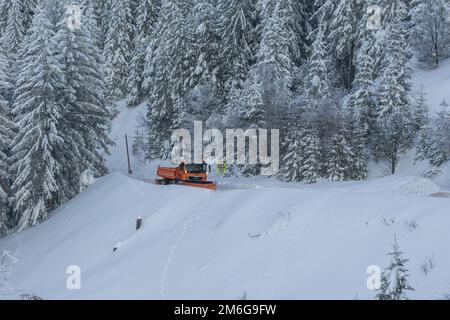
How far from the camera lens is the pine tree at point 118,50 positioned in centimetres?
6412

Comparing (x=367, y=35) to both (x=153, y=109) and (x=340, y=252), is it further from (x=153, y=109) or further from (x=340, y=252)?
(x=340, y=252)

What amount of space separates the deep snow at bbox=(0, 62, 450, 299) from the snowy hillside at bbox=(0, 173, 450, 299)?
0.04 m

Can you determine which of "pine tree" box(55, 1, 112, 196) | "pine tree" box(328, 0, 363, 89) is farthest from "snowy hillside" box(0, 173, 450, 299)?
"pine tree" box(328, 0, 363, 89)

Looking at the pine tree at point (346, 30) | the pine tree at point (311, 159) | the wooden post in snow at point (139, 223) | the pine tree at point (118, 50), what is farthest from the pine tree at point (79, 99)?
the pine tree at point (118, 50)

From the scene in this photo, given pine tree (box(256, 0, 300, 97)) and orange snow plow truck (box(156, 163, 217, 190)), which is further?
pine tree (box(256, 0, 300, 97))

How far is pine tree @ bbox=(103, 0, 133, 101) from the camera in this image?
6412 cm

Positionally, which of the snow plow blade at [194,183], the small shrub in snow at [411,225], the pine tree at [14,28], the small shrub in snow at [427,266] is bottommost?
the snow plow blade at [194,183]

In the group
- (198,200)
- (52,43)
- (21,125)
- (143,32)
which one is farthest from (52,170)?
(143,32)

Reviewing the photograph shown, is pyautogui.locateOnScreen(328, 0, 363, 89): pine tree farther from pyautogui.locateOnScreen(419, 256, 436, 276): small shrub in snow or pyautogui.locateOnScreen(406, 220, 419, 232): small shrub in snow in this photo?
pyautogui.locateOnScreen(419, 256, 436, 276): small shrub in snow

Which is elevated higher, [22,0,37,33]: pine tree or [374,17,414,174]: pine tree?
[22,0,37,33]: pine tree

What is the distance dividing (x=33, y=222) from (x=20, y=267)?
6.79 meters

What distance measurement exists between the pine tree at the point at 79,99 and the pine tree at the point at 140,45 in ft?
83.0

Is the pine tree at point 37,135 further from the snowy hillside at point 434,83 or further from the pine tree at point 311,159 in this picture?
the snowy hillside at point 434,83

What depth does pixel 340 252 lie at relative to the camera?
14.8m
